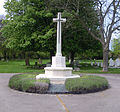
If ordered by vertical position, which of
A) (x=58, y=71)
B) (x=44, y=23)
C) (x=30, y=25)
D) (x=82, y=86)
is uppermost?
(x=44, y=23)

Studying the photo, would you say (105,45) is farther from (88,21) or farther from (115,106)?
(115,106)

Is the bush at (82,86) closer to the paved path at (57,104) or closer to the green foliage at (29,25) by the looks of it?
the paved path at (57,104)

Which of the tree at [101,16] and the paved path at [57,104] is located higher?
the tree at [101,16]

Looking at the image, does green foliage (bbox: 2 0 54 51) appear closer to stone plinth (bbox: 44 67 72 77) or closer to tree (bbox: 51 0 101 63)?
tree (bbox: 51 0 101 63)

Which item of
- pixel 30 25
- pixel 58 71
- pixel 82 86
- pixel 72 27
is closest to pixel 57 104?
pixel 82 86

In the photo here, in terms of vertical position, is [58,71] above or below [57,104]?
above

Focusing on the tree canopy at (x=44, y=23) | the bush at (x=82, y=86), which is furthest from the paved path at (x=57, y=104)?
the tree canopy at (x=44, y=23)

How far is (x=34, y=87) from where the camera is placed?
783cm

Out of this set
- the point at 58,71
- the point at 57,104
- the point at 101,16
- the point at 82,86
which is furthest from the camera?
the point at 101,16

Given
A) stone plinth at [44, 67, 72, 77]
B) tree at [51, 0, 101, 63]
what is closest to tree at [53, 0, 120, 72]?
tree at [51, 0, 101, 63]

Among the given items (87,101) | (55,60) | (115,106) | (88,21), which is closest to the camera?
(115,106)

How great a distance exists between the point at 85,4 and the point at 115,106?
16404 millimetres

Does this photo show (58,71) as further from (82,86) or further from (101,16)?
(101,16)

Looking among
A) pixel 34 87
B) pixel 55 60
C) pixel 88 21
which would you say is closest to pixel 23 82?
pixel 34 87
